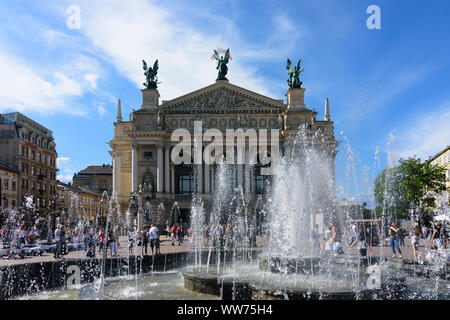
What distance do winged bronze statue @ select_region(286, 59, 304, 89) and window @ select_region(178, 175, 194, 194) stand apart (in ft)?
64.0

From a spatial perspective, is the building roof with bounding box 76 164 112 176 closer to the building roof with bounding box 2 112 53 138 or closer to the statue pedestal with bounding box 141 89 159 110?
the building roof with bounding box 2 112 53 138

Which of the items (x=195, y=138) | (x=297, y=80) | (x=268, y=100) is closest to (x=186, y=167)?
(x=195, y=138)

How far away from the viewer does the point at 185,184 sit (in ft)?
188

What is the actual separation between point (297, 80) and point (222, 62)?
11.0 m

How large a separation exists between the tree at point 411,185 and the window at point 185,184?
2577 centimetres

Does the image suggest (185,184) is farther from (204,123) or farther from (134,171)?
(204,123)

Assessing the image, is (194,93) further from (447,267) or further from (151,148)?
(447,267)

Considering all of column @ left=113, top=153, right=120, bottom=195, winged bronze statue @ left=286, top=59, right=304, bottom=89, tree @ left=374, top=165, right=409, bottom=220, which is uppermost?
winged bronze statue @ left=286, top=59, right=304, bottom=89

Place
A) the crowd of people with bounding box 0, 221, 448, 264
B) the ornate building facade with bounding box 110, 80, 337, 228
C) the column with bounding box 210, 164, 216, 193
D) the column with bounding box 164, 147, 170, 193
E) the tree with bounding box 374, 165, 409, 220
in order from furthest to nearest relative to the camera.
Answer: the tree with bounding box 374, 165, 409, 220
the column with bounding box 210, 164, 216, 193
the ornate building facade with bounding box 110, 80, 337, 228
the column with bounding box 164, 147, 170, 193
the crowd of people with bounding box 0, 221, 448, 264

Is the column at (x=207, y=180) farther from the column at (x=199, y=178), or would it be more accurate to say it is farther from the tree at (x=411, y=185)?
the tree at (x=411, y=185)

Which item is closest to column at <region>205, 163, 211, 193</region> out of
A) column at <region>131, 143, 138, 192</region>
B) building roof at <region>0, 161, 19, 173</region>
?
column at <region>131, 143, 138, 192</region>

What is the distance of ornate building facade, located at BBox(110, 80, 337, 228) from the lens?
176 feet

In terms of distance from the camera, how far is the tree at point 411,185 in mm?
51906

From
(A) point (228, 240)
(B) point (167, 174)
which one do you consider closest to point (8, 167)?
(B) point (167, 174)
